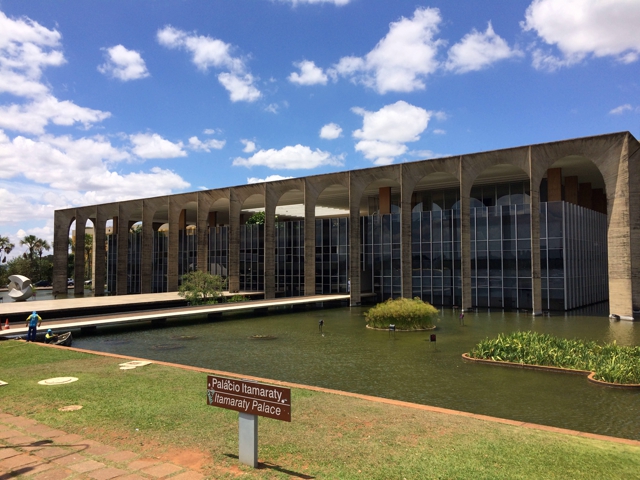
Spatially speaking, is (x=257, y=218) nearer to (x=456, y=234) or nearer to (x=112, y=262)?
(x=112, y=262)

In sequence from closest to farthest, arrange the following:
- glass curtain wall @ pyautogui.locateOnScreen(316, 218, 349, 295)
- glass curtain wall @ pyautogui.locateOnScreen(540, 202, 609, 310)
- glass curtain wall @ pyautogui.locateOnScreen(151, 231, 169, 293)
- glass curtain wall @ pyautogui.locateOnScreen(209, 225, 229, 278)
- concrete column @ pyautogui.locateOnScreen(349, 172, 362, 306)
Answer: glass curtain wall @ pyautogui.locateOnScreen(540, 202, 609, 310) < concrete column @ pyautogui.locateOnScreen(349, 172, 362, 306) < glass curtain wall @ pyautogui.locateOnScreen(316, 218, 349, 295) < glass curtain wall @ pyautogui.locateOnScreen(209, 225, 229, 278) < glass curtain wall @ pyautogui.locateOnScreen(151, 231, 169, 293)

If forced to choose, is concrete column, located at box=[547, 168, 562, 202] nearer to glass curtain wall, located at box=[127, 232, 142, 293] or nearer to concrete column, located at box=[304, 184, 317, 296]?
concrete column, located at box=[304, 184, 317, 296]

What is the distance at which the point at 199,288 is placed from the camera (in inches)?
1602

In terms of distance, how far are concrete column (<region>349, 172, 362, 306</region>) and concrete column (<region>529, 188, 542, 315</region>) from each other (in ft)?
51.4

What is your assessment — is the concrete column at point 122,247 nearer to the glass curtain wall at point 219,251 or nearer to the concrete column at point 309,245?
the glass curtain wall at point 219,251

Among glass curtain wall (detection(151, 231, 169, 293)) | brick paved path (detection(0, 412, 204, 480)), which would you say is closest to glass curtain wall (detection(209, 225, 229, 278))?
glass curtain wall (detection(151, 231, 169, 293))

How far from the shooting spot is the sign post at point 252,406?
713 cm

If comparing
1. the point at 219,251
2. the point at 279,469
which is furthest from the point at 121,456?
the point at 219,251

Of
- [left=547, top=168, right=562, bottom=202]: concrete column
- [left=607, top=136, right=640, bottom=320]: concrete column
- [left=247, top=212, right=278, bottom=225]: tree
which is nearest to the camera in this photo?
[left=607, top=136, right=640, bottom=320]: concrete column

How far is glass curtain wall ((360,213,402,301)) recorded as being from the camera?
46.2 metres

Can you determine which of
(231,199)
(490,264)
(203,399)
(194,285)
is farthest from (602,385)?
(231,199)

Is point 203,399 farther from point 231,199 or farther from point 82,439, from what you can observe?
point 231,199

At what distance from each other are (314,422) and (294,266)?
44.2 m

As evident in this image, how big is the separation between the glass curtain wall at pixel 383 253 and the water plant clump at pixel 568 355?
85.1ft
